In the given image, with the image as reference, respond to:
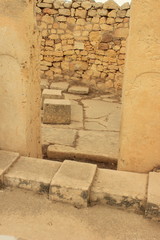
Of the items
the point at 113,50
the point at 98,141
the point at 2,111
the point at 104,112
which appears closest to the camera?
the point at 2,111

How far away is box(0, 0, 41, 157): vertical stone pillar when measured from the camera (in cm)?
211

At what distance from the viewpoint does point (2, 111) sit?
241 cm

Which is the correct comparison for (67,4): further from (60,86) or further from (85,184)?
(85,184)

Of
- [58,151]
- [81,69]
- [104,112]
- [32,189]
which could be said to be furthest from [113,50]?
[32,189]

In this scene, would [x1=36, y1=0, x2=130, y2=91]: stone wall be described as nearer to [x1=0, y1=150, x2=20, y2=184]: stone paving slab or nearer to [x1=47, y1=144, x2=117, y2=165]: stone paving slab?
[x1=47, y1=144, x2=117, y2=165]: stone paving slab

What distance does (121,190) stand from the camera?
1.92 metres

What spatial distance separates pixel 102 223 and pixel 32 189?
62cm

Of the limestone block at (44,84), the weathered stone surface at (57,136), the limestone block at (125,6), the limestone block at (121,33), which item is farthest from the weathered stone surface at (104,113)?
the limestone block at (125,6)

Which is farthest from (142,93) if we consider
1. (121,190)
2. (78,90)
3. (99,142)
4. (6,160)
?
(78,90)

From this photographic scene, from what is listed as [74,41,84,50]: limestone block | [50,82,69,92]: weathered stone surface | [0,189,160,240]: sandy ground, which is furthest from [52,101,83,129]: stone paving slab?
[0,189,160,240]: sandy ground

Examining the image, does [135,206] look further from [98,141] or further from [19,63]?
[98,141]

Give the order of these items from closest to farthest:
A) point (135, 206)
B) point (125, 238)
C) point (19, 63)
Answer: point (125, 238) → point (135, 206) → point (19, 63)

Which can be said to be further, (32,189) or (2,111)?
(2,111)

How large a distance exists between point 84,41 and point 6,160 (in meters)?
5.04
